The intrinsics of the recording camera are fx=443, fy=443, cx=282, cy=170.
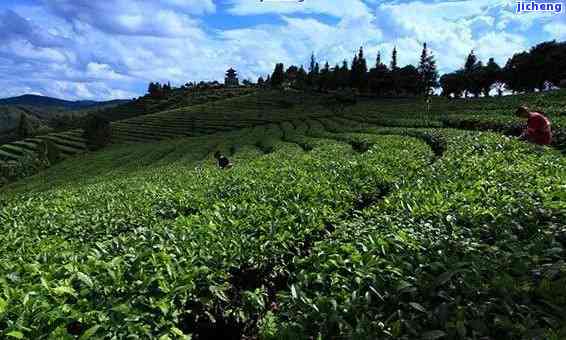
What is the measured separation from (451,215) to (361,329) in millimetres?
Result: 3640

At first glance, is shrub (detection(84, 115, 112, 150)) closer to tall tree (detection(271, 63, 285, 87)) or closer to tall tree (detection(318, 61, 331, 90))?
tall tree (detection(318, 61, 331, 90))

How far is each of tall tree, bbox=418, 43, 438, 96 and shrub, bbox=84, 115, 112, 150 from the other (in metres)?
89.0

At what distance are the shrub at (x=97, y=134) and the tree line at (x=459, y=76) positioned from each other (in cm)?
7443

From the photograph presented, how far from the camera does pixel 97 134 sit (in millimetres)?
108062

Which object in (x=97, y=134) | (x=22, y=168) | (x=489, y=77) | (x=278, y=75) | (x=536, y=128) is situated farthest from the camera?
(x=278, y=75)

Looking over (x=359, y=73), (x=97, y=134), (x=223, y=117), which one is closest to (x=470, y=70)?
(x=359, y=73)

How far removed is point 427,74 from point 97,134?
93.5 m

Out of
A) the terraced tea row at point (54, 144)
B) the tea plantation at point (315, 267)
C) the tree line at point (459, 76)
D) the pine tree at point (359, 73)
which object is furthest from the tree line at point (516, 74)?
the terraced tea row at point (54, 144)

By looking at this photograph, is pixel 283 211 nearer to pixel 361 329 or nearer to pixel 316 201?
pixel 316 201

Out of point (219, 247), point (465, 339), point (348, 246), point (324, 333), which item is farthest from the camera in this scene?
point (219, 247)

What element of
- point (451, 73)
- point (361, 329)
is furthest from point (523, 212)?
point (451, 73)

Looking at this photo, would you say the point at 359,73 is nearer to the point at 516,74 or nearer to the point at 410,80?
the point at 410,80

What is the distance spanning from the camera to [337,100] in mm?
119125

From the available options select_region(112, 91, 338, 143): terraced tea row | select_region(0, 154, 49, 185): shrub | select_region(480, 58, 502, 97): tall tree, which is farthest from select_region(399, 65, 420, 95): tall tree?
select_region(0, 154, 49, 185): shrub
